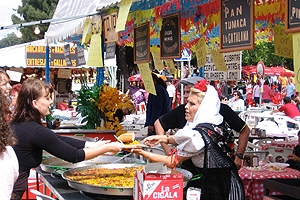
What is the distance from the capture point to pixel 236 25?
16.2 feet

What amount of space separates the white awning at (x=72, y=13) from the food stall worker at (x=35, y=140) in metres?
2.09

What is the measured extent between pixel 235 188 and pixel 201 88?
87 cm

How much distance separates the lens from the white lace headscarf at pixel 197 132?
3703mm

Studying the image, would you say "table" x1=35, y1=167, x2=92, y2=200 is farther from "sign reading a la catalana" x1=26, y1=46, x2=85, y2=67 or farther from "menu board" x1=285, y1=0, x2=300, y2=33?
"sign reading a la catalana" x1=26, y1=46, x2=85, y2=67

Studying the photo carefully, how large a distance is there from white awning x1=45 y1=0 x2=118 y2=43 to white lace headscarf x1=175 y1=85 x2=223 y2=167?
2.32 m

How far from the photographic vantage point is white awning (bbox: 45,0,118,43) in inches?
287

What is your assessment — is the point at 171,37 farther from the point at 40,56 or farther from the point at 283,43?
the point at 40,56

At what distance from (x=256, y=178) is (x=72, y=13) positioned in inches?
211

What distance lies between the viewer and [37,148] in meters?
3.91

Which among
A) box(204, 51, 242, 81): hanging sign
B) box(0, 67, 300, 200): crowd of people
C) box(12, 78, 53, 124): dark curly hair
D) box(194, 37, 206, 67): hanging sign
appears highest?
box(194, 37, 206, 67): hanging sign

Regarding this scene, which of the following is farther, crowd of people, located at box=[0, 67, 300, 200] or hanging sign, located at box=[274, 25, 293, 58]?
hanging sign, located at box=[274, 25, 293, 58]

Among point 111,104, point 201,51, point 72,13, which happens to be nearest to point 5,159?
point 111,104

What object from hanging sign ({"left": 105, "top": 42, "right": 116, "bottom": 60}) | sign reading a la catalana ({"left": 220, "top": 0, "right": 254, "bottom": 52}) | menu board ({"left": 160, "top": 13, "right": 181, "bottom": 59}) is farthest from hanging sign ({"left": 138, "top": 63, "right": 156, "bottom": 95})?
sign reading a la catalana ({"left": 220, "top": 0, "right": 254, "bottom": 52})

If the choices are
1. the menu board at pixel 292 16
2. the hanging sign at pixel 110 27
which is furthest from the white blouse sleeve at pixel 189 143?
the hanging sign at pixel 110 27
